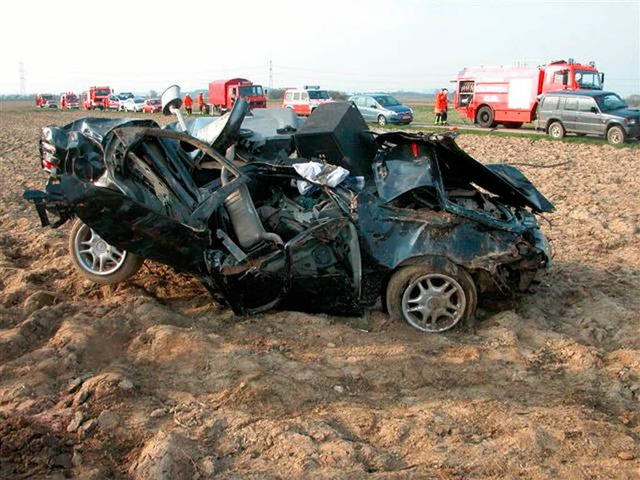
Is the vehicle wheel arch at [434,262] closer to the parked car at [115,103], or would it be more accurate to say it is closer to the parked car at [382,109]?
the parked car at [382,109]

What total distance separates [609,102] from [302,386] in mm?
20475

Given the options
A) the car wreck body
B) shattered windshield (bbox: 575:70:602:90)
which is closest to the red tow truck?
shattered windshield (bbox: 575:70:602:90)

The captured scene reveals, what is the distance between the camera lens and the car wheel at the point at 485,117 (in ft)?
93.0

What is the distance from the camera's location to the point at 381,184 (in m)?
5.55

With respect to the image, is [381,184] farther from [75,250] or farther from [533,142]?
[533,142]

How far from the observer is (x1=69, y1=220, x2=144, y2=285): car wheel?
5.78 metres

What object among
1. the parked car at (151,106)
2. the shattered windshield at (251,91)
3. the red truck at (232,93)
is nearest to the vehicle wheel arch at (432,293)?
the red truck at (232,93)

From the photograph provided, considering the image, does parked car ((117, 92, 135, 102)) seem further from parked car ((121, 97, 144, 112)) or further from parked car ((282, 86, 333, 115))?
parked car ((282, 86, 333, 115))

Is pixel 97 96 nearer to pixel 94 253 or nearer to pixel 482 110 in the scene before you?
pixel 482 110

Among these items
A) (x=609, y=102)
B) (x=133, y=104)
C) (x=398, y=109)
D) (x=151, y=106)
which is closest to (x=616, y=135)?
(x=609, y=102)

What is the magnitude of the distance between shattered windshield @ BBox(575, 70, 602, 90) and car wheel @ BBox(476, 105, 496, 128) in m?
3.76

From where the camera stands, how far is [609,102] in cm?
2139

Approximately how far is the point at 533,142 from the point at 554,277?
14026mm

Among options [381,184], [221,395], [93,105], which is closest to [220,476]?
[221,395]
